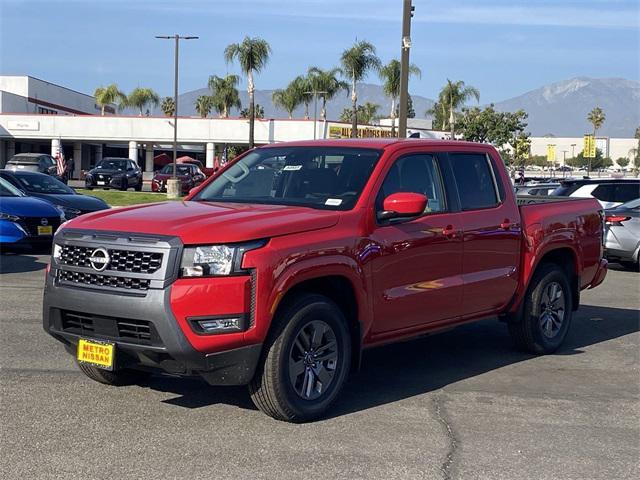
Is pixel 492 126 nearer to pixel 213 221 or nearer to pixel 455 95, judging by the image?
pixel 455 95

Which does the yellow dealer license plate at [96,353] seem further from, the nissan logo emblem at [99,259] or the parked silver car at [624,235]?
the parked silver car at [624,235]

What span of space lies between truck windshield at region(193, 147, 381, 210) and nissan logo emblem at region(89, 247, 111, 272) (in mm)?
1411

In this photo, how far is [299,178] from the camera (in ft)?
21.5

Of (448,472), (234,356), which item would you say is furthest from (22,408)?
(448,472)

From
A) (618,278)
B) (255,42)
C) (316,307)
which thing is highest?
(255,42)

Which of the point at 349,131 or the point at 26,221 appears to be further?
the point at 349,131

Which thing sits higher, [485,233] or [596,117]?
[596,117]

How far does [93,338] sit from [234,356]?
38.4 inches

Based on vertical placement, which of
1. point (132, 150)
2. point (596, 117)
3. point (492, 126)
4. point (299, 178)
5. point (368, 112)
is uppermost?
point (596, 117)

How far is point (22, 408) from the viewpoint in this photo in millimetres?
5656

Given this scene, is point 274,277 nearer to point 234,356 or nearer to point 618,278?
point 234,356

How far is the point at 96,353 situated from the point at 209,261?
997 millimetres

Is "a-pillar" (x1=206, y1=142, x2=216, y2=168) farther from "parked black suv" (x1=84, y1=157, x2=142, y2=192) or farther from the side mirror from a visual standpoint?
the side mirror

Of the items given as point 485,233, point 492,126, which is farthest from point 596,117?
point 485,233
